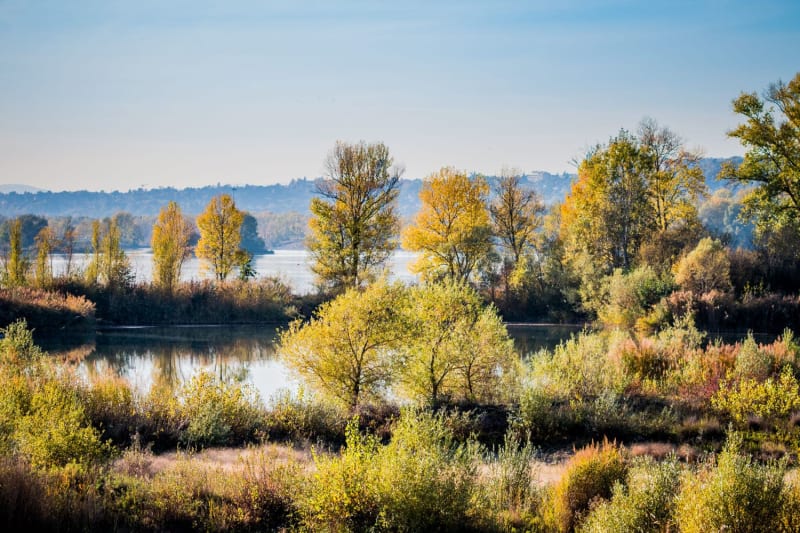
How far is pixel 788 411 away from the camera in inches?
610

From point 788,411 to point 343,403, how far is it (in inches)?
427

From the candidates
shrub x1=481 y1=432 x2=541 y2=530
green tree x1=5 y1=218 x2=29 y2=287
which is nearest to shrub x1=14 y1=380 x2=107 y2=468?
shrub x1=481 y1=432 x2=541 y2=530

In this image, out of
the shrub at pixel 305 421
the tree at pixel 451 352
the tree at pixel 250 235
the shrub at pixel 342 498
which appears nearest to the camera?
the shrub at pixel 342 498

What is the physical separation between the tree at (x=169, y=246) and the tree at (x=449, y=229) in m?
16.0

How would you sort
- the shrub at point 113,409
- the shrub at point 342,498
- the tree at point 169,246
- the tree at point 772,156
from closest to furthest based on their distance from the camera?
1. the shrub at point 342,498
2. the shrub at point 113,409
3. the tree at point 772,156
4. the tree at point 169,246

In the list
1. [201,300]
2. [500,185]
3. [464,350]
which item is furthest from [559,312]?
[464,350]

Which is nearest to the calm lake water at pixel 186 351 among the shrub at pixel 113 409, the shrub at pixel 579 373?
the shrub at pixel 113 409

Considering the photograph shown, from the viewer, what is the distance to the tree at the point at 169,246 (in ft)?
145

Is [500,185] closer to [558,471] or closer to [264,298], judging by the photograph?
[264,298]

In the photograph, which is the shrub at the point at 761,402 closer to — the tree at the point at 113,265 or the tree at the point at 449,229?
the tree at the point at 449,229

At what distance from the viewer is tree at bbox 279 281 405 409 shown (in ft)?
57.8

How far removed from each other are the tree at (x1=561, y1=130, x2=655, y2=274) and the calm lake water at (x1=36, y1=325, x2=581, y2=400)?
5.42m

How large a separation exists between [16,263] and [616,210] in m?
37.7

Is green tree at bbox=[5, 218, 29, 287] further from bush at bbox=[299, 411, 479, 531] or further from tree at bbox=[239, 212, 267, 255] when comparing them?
tree at bbox=[239, 212, 267, 255]
